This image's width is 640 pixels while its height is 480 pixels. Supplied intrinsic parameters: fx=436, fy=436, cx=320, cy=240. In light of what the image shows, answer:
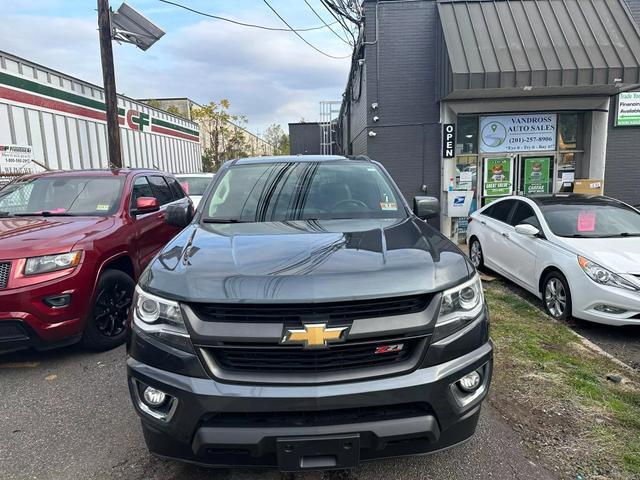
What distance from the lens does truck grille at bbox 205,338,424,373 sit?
1.97 m

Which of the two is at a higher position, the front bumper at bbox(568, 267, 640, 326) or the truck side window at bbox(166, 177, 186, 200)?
the truck side window at bbox(166, 177, 186, 200)

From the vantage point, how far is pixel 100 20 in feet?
35.3

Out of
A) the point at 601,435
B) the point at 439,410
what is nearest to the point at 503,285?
the point at 601,435

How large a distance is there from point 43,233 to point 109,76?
860 cm

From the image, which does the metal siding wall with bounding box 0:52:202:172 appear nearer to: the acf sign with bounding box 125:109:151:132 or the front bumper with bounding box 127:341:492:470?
the acf sign with bounding box 125:109:151:132

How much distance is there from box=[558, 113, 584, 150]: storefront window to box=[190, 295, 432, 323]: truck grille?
1157 cm

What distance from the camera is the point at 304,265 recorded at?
2170 millimetres

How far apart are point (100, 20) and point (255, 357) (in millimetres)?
11781

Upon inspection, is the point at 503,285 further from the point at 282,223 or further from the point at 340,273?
the point at 340,273

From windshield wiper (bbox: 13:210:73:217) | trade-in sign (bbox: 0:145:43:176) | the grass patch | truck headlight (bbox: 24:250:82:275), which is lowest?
the grass patch

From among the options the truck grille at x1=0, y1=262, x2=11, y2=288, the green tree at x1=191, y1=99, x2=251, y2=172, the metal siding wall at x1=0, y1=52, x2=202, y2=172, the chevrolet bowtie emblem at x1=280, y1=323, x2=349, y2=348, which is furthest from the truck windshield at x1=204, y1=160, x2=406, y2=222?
the green tree at x1=191, y1=99, x2=251, y2=172

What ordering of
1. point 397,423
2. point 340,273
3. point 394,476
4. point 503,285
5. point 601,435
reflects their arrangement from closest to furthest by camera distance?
point 397,423 → point 340,273 → point 394,476 → point 601,435 → point 503,285

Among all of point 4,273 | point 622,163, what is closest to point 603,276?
point 4,273

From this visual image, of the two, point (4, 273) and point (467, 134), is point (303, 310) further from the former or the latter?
point (467, 134)
